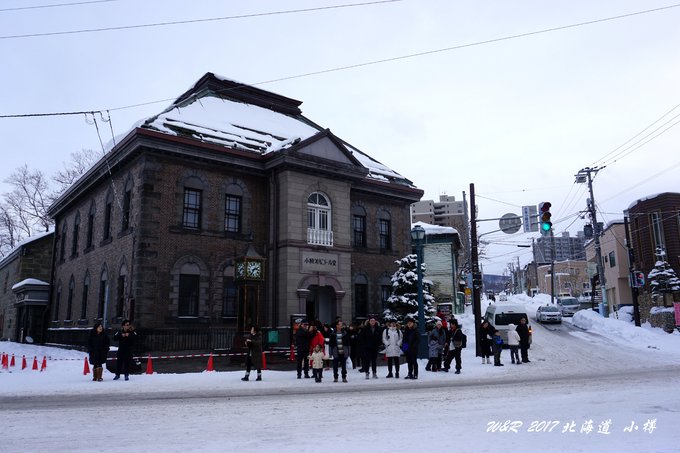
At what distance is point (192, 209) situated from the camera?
2338cm

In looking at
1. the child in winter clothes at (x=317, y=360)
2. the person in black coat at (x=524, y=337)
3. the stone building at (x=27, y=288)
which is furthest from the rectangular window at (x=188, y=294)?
the stone building at (x=27, y=288)

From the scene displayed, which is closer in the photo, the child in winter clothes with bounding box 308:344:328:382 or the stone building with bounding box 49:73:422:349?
the child in winter clothes with bounding box 308:344:328:382

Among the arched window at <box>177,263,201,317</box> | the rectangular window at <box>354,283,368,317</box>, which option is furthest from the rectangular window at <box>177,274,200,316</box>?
the rectangular window at <box>354,283,368,317</box>

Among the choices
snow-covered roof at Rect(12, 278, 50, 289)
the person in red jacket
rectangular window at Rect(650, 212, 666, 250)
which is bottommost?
the person in red jacket

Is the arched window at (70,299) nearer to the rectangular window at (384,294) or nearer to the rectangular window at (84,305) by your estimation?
the rectangular window at (84,305)

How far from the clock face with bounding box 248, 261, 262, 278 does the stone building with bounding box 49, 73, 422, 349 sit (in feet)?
0.21

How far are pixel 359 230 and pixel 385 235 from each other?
2.11m

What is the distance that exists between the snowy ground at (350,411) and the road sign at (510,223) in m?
6.03

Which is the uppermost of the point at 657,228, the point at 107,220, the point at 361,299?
the point at 657,228

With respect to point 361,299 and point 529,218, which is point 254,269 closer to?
point 361,299

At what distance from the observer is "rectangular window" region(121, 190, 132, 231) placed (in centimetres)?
2323

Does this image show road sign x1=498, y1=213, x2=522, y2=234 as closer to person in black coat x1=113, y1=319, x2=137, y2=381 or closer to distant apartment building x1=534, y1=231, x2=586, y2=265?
person in black coat x1=113, y1=319, x2=137, y2=381

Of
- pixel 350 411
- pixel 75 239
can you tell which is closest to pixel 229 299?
pixel 75 239

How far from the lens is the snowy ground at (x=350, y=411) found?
6.75m
